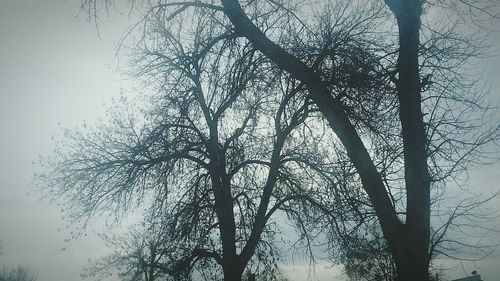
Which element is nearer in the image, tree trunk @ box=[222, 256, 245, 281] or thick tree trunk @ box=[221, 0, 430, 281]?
thick tree trunk @ box=[221, 0, 430, 281]

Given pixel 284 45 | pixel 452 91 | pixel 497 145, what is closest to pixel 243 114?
pixel 284 45

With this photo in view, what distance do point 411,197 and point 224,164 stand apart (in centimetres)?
871

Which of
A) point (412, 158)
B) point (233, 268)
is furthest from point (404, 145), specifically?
point (233, 268)

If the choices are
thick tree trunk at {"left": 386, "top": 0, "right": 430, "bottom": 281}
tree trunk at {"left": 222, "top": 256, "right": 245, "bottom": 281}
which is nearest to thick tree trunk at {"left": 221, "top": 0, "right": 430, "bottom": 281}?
thick tree trunk at {"left": 386, "top": 0, "right": 430, "bottom": 281}

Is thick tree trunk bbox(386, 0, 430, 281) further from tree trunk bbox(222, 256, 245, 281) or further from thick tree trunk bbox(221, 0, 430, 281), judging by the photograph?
tree trunk bbox(222, 256, 245, 281)

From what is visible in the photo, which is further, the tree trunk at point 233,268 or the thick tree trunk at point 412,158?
the tree trunk at point 233,268

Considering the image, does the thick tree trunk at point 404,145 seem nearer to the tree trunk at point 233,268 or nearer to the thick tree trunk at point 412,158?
the thick tree trunk at point 412,158

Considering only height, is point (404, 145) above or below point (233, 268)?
below

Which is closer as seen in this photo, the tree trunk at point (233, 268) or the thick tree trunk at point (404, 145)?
the thick tree trunk at point (404, 145)

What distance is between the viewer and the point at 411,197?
3.86m

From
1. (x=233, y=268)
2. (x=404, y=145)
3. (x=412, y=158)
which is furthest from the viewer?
(x=233, y=268)

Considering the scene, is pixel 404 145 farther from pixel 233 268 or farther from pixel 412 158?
pixel 233 268

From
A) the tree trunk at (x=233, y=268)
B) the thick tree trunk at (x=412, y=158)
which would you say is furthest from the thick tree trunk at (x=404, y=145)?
the tree trunk at (x=233, y=268)

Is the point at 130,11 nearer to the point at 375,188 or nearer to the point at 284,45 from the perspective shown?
the point at 284,45
